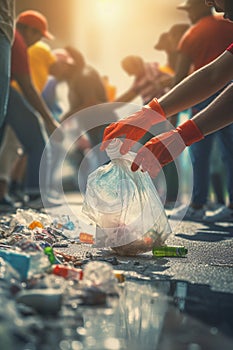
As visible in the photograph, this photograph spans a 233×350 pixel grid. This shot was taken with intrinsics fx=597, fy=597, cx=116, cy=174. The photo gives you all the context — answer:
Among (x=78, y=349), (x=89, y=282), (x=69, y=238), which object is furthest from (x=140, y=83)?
(x=78, y=349)

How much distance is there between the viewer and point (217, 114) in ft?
8.00

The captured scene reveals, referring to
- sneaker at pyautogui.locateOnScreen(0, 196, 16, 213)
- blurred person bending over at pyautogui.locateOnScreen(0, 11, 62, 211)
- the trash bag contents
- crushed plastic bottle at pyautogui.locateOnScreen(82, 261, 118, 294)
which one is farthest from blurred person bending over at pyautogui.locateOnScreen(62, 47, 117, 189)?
crushed plastic bottle at pyautogui.locateOnScreen(82, 261, 118, 294)

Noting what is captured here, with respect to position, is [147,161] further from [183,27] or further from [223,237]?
[183,27]

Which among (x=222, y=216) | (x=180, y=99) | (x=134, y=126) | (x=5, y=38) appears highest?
(x=5, y=38)

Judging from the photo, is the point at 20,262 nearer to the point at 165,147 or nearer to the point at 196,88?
the point at 165,147

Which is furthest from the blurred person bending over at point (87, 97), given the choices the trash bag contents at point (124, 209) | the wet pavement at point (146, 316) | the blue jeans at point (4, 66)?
the wet pavement at point (146, 316)

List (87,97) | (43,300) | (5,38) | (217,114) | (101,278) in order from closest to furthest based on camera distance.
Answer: (43,300)
(101,278)
(217,114)
(5,38)
(87,97)

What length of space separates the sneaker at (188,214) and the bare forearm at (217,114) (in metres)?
2.14

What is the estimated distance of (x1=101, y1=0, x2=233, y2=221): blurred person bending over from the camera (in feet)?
8.04

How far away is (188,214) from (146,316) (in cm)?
312

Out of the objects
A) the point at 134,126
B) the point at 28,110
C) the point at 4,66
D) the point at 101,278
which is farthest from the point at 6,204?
the point at 101,278

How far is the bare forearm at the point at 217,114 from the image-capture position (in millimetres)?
2432

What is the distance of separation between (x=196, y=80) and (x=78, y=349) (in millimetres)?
1598

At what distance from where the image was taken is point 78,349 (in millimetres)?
1339
